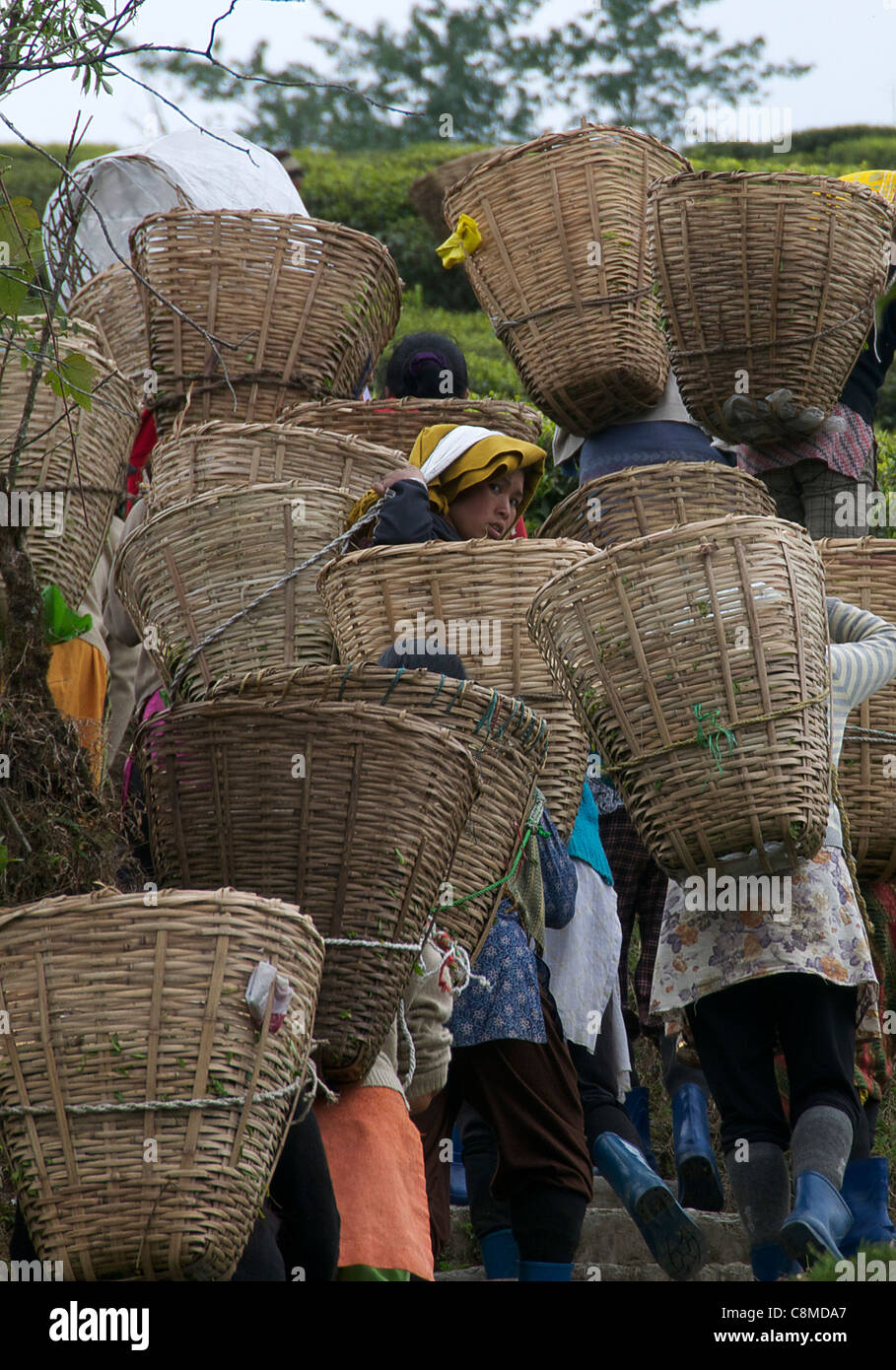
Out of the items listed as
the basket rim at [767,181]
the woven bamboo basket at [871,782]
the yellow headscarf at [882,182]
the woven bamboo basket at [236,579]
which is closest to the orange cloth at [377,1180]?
the woven bamboo basket at [236,579]

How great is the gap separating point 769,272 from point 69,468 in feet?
6.57

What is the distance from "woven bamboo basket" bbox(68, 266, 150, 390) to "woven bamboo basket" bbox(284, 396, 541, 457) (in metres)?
0.96

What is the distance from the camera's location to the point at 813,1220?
324cm

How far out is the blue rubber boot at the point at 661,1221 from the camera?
376 centimetres

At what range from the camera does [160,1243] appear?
2.36 m

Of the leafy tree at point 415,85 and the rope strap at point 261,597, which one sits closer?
the rope strap at point 261,597

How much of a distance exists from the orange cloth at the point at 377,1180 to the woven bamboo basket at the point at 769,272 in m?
2.68

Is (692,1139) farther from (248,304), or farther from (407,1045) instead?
(248,304)

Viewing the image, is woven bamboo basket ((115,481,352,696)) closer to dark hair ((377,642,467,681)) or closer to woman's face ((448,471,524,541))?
woman's face ((448,471,524,541))

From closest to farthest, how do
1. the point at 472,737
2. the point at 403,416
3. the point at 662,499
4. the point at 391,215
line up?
the point at 472,737, the point at 662,499, the point at 403,416, the point at 391,215

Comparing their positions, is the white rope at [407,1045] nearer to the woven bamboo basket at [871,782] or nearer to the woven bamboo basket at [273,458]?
the woven bamboo basket at [871,782]

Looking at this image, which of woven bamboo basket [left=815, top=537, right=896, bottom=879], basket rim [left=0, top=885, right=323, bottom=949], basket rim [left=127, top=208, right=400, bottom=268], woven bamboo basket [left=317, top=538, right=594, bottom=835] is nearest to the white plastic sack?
basket rim [left=127, top=208, right=400, bottom=268]

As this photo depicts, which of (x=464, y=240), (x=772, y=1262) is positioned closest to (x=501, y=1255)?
(x=772, y=1262)

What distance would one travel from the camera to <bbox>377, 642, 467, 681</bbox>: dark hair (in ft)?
11.5
